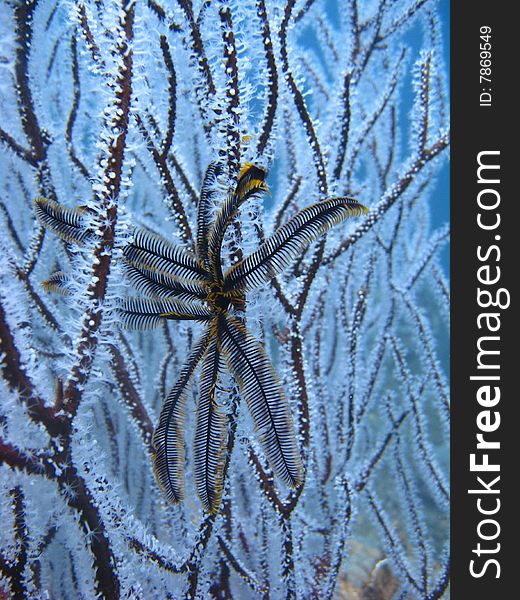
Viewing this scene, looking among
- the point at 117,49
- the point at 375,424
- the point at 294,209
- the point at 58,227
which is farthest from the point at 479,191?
the point at 375,424

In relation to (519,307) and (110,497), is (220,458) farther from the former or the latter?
(519,307)

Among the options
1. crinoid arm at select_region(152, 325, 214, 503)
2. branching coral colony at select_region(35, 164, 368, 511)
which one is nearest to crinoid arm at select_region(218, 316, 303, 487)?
branching coral colony at select_region(35, 164, 368, 511)

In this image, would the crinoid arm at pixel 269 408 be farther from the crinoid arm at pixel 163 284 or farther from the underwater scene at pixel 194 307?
the crinoid arm at pixel 163 284

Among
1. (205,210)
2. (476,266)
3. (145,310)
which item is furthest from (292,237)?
(476,266)

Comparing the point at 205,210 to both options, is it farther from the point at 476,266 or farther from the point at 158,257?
the point at 476,266

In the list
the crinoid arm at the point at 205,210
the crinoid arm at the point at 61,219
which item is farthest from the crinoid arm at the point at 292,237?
the crinoid arm at the point at 61,219
